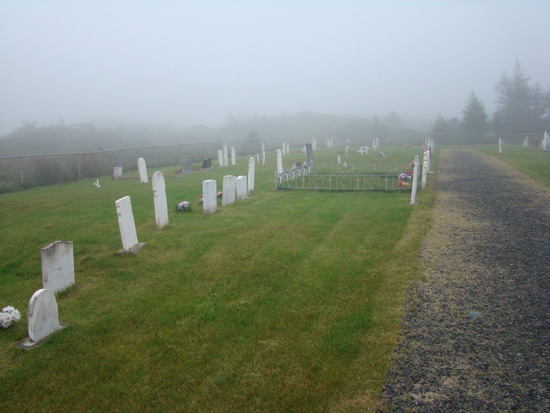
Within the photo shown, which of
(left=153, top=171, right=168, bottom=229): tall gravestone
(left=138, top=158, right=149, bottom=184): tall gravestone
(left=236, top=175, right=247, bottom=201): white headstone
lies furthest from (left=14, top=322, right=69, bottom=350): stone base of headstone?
(left=138, top=158, right=149, bottom=184): tall gravestone

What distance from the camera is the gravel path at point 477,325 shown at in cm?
309

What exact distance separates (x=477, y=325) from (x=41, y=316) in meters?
4.80

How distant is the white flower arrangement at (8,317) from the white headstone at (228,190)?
698 centimetres

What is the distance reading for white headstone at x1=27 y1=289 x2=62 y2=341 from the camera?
3936 mm

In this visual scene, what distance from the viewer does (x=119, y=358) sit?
370 cm

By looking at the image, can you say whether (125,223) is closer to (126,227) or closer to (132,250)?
(126,227)

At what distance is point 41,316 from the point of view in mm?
4035

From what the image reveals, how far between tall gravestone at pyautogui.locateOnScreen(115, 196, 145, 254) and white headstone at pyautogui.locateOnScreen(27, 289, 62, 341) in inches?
102

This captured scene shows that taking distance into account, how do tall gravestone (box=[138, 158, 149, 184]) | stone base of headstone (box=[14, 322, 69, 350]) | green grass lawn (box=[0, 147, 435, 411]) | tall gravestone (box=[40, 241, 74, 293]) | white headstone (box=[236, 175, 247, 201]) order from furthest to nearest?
1. tall gravestone (box=[138, 158, 149, 184])
2. white headstone (box=[236, 175, 247, 201])
3. tall gravestone (box=[40, 241, 74, 293])
4. stone base of headstone (box=[14, 322, 69, 350])
5. green grass lawn (box=[0, 147, 435, 411])

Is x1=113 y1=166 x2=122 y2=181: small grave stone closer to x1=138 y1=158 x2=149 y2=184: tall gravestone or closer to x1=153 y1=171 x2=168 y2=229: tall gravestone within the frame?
x1=138 y1=158 x2=149 y2=184: tall gravestone

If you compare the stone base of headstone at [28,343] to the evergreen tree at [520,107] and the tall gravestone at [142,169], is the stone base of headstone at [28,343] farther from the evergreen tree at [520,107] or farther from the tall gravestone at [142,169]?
the evergreen tree at [520,107]

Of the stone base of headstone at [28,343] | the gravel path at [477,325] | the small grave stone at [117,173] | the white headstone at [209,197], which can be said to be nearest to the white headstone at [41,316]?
the stone base of headstone at [28,343]

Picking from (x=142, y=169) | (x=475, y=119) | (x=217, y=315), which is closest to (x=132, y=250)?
(x=217, y=315)

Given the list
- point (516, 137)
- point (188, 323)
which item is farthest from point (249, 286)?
point (516, 137)
